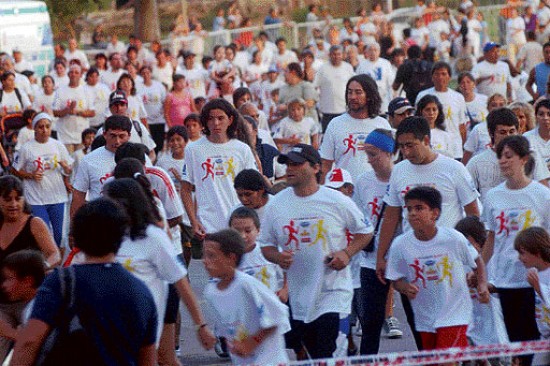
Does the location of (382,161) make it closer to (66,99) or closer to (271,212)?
(271,212)

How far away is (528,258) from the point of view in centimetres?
787

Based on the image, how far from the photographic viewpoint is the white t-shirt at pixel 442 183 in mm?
8562

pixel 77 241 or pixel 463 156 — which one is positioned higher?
pixel 77 241

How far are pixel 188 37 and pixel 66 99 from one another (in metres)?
14.6

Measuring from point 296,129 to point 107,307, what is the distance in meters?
10.9

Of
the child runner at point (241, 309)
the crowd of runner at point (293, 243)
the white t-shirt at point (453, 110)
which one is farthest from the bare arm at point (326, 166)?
the child runner at point (241, 309)

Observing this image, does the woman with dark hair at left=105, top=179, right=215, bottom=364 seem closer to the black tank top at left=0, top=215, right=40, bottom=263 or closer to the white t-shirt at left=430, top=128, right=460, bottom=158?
the black tank top at left=0, top=215, right=40, bottom=263

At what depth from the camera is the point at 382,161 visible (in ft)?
30.2

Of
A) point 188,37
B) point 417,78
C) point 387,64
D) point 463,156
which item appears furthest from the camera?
point 188,37

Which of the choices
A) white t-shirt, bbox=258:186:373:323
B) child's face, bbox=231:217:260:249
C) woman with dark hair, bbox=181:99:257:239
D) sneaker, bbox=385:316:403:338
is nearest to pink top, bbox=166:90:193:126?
woman with dark hair, bbox=181:99:257:239

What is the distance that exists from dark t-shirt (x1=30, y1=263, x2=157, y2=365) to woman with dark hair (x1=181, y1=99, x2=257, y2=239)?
15.7 feet

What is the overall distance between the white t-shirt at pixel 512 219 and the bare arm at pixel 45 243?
9.11 feet

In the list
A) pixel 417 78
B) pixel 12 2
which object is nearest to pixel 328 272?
pixel 417 78

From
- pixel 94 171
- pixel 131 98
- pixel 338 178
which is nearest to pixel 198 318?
pixel 338 178
